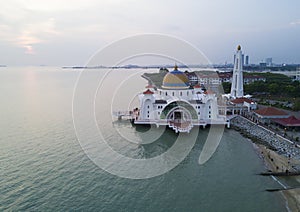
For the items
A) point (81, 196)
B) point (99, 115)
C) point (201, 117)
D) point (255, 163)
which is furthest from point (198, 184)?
point (99, 115)

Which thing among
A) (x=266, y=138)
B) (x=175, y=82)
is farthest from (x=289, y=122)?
(x=175, y=82)

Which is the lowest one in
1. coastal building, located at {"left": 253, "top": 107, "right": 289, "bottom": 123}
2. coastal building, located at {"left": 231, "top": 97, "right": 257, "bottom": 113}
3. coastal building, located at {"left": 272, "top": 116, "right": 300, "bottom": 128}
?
coastal building, located at {"left": 272, "top": 116, "right": 300, "bottom": 128}

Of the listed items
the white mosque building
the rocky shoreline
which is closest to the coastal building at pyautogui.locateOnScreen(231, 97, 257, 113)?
the rocky shoreline

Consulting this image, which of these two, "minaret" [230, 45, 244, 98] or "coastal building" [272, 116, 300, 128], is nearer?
"coastal building" [272, 116, 300, 128]

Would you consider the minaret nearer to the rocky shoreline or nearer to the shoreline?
the rocky shoreline

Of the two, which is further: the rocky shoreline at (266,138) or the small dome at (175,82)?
the small dome at (175,82)

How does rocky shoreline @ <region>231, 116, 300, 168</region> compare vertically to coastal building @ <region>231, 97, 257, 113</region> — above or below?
below

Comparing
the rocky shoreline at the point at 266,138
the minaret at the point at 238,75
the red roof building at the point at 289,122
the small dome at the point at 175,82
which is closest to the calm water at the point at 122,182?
the rocky shoreline at the point at 266,138

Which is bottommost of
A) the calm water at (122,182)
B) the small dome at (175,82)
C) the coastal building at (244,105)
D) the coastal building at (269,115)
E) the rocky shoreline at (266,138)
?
the calm water at (122,182)

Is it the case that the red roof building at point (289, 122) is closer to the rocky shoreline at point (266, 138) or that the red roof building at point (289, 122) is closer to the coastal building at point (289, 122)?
the coastal building at point (289, 122)

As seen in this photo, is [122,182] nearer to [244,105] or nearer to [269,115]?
[269,115]
